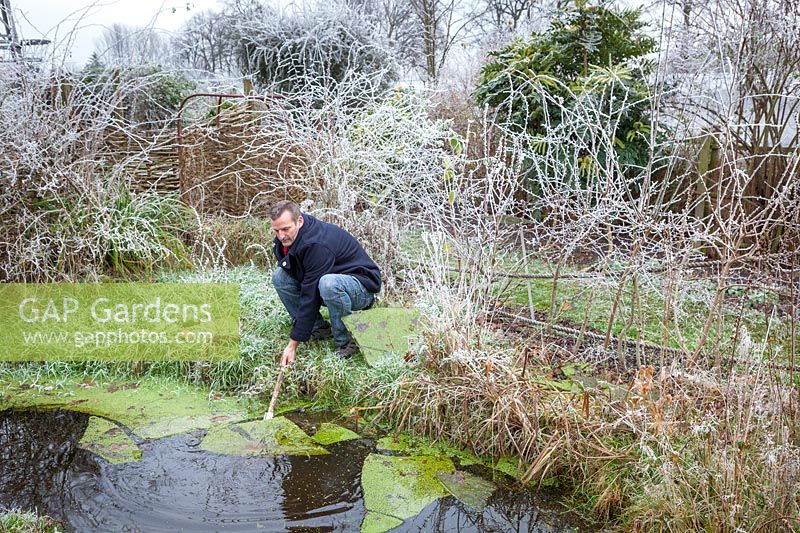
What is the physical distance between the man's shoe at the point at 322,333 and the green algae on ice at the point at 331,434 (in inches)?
40.1

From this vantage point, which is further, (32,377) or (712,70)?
(712,70)

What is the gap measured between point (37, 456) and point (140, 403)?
76 centimetres

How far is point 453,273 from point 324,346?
84.6 inches

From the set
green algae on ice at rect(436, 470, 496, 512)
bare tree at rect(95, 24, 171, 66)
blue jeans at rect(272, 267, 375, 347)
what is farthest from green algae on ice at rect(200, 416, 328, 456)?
bare tree at rect(95, 24, 171, 66)

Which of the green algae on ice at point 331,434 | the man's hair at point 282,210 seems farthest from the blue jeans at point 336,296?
the green algae on ice at point 331,434

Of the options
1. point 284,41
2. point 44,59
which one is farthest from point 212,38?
point 44,59

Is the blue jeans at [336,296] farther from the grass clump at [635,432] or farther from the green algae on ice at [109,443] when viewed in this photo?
the green algae on ice at [109,443]

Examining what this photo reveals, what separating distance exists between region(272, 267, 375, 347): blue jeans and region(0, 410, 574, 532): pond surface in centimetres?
107

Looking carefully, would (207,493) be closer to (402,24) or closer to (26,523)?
(26,523)

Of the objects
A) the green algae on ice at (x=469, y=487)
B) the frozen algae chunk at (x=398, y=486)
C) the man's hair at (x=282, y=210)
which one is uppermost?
the man's hair at (x=282, y=210)

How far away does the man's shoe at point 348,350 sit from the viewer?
4.49m

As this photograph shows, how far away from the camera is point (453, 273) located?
6426 mm

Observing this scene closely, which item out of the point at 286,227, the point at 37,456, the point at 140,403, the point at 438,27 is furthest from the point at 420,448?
the point at 438,27

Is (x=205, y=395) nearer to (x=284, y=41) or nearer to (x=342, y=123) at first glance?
(x=342, y=123)
